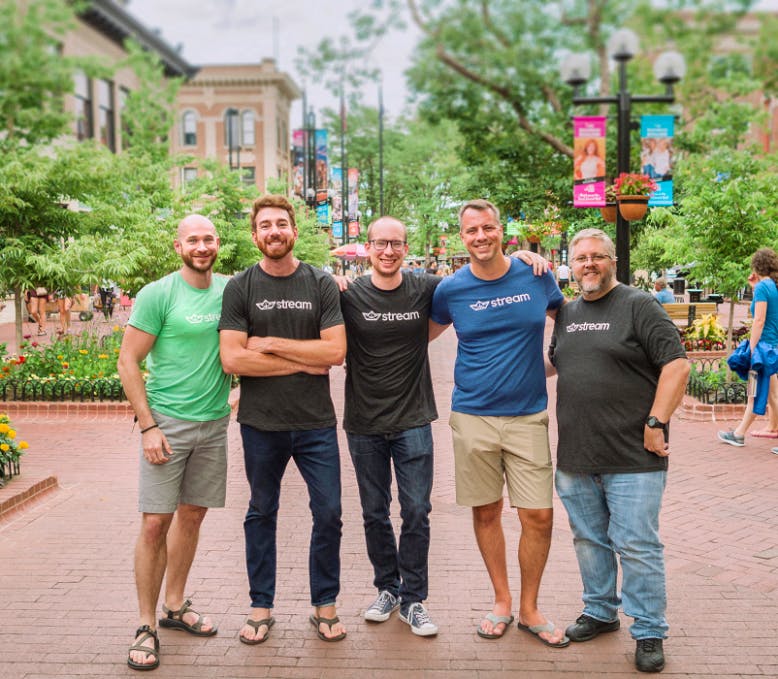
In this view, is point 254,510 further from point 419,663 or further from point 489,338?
point 489,338

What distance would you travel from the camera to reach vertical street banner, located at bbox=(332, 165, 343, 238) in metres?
40.6

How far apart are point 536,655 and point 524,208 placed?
20.0 meters

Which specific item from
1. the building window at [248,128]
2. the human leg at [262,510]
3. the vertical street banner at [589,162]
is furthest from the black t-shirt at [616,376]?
the building window at [248,128]

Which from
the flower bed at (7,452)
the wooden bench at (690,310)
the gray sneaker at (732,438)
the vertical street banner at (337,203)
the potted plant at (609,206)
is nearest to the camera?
the flower bed at (7,452)

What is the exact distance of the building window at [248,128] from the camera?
59862mm

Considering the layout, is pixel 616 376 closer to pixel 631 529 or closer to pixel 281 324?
pixel 631 529

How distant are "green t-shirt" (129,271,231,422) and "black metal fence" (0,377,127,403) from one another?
7.18m

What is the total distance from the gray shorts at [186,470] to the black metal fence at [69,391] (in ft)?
23.3

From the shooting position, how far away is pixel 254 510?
4.06m

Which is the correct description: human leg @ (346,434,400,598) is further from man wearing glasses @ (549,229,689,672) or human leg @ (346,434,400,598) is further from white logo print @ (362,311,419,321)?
man wearing glasses @ (549,229,689,672)

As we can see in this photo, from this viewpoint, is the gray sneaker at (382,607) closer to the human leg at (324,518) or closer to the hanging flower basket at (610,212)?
the human leg at (324,518)

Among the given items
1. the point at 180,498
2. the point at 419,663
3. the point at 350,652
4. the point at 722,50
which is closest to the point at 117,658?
the point at 180,498

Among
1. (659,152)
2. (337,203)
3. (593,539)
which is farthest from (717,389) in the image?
(337,203)

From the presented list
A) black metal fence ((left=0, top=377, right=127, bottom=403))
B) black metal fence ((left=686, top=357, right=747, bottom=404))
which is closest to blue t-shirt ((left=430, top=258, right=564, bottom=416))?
black metal fence ((left=686, top=357, right=747, bottom=404))
